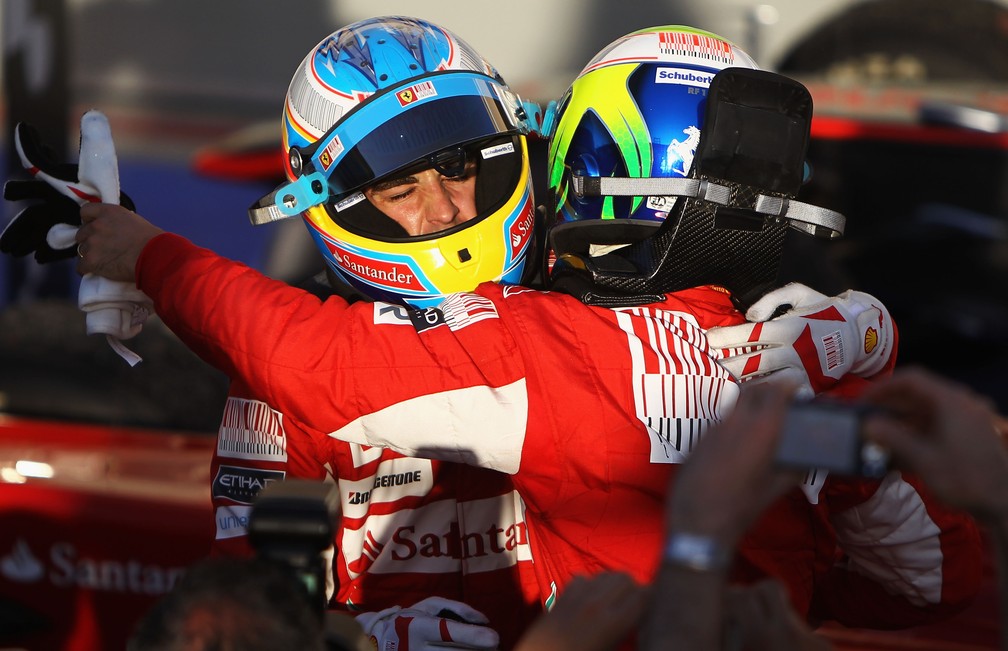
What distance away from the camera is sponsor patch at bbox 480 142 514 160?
2.62 m

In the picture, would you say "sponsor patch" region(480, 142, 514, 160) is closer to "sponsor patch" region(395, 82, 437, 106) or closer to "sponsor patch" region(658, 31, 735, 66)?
"sponsor patch" region(395, 82, 437, 106)

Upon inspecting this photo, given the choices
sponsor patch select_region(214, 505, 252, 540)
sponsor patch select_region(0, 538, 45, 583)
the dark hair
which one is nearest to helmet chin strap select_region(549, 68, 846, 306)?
sponsor patch select_region(214, 505, 252, 540)

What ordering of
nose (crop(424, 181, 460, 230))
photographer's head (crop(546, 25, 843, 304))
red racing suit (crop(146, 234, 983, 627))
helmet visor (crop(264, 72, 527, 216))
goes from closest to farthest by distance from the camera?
red racing suit (crop(146, 234, 983, 627)) → photographer's head (crop(546, 25, 843, 304)) → helmet visor (crop(264, 72, 527, 216)) → nose (crop(424, 181, 460, 230))

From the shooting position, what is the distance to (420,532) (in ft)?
7.47

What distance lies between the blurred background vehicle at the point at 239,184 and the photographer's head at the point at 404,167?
95cm

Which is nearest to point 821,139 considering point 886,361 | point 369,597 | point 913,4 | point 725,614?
point 913,4

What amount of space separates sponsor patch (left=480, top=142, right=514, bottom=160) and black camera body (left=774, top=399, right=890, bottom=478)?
1504 mm

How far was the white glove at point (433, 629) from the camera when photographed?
2.04 metres

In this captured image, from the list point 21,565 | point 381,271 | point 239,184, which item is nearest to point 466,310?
point 381,271

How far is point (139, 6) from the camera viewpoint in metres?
8.89

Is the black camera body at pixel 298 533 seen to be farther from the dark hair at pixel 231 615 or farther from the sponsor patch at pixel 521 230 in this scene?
the sponsor patch at pixel 521 230

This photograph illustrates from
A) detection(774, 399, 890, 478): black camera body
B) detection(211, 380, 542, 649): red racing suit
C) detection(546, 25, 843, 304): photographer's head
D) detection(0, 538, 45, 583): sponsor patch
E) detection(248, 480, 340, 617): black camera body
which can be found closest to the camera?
detection(774, 399, 890, 478): black camera body

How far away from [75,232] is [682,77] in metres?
1.18

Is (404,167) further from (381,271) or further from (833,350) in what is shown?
(833,350)
